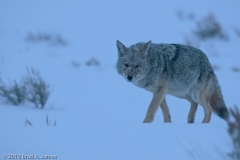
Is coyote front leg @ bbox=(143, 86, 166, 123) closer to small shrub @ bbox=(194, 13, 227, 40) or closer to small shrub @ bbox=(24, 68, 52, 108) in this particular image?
small shrub @ bbox=(24, 68, 52, 108)

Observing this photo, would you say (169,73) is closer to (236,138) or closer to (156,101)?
(156,101)

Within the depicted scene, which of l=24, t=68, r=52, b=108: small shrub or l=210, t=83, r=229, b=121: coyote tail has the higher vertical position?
l=210, t=83, r=229, b=121: coyote tail

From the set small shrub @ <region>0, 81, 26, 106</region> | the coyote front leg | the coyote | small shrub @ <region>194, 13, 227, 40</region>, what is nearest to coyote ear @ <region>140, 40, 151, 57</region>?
the coyote

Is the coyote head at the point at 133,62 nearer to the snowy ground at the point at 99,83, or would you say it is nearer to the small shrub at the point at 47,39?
the snowy ground at the point at 99,83

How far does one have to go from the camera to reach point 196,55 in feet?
24.2

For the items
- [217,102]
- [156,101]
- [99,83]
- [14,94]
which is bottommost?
[99,83]

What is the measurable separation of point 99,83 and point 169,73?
489cm

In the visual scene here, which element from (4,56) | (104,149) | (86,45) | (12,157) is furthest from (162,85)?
(86,45)

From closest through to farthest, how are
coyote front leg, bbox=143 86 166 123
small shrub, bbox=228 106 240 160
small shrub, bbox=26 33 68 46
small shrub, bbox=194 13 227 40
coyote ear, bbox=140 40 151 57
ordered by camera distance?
small shrub, bbox=228 106 240 160 < coyote front leg, bbox=143 86 166 123 < coyote ear, bbox=140 40 151 57 < small shrub, bbox=194 13 227 40 < small shrub, bbox=26 33 68 46

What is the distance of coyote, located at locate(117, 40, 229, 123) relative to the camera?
704 centimetres

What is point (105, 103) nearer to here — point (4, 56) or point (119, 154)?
point (119, 154)

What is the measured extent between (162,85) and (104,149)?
261 centimetres

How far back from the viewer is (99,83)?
464 inches

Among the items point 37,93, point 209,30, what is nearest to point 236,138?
point 37,93
